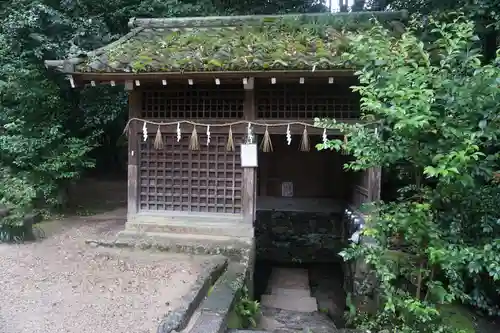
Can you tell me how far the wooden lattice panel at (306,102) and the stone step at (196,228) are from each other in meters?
2.32

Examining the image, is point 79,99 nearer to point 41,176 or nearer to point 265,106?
point 41,176

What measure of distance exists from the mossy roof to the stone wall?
5.58 m

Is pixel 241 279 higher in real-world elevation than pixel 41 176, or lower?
lower

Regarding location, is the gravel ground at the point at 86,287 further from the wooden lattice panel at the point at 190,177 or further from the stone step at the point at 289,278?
the stone step at the point at 289,278

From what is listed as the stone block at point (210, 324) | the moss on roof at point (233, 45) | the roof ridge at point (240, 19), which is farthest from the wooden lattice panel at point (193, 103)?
the stone block at point (210, 324)

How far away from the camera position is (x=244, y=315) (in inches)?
228

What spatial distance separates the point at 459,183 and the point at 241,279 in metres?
3.57

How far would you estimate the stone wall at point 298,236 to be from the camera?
37.2 ft

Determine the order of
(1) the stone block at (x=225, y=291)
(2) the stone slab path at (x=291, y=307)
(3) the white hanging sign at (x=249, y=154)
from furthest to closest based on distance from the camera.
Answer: (3) the white hanging sign at (x=249, y=154), (2) the stone slab path at (x=291, y=307), (1) the stone block at (x=225, y=291)

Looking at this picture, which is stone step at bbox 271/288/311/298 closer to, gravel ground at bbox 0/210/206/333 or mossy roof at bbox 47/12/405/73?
gravel ground at bbox 0/210/206/333

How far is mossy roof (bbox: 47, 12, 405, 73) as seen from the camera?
6.68 metres

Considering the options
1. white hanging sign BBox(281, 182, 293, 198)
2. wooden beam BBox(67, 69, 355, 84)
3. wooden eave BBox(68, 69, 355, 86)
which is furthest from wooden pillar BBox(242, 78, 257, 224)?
white hanging sign BBox(281, 182, 293, 198)

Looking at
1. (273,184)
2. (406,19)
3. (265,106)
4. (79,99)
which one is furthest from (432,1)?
(79,99)

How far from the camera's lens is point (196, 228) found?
7797 millimetres
